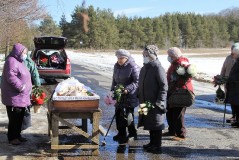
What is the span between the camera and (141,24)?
359 feet

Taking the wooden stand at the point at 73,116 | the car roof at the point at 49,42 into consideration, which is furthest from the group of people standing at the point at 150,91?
the car roof at the point at 49,42

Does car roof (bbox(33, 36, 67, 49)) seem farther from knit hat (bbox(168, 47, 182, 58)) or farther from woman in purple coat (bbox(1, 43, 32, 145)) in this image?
woman in purple coat (bbox(1, 43, 32, 145))

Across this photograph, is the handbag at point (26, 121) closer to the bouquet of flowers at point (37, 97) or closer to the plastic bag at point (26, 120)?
the plastic bag at point (26, 120)

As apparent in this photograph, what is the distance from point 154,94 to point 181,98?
2.99 feet

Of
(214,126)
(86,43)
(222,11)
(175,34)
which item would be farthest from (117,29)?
(214,126)

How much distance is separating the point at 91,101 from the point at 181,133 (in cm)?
214

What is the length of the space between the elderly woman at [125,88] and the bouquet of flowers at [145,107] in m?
0.56

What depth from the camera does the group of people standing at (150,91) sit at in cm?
671

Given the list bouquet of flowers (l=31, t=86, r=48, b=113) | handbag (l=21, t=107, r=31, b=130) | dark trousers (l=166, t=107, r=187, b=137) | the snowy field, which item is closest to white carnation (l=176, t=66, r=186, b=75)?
dark trousers (l=166, t=107, r=187, b=137)

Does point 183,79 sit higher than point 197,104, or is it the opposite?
point 183,79

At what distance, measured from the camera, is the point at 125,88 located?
707 cm

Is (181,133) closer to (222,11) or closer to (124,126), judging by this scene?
(124,126)

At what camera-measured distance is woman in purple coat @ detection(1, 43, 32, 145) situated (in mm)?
6641

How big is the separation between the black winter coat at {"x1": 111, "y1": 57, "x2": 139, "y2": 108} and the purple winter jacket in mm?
1662
